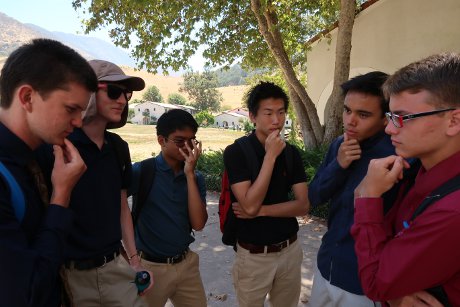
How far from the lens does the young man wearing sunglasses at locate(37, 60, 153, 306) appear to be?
1.84 meters

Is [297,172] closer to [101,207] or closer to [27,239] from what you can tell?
[101,207]

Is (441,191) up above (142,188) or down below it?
above

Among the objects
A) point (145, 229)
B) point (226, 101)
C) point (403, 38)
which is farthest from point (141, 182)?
point (226, 101)

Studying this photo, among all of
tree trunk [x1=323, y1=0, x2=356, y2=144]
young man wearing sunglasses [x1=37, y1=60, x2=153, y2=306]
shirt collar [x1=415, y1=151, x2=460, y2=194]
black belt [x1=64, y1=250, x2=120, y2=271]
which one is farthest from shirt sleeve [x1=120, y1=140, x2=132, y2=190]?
tree trunk [x1=323, y1=0, x2=356, y2=144]

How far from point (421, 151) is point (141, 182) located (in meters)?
1.86

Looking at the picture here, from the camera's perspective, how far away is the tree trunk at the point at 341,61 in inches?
274

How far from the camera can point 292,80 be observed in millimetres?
8930

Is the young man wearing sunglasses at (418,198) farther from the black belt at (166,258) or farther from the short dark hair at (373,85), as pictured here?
the black belt at (166,258)

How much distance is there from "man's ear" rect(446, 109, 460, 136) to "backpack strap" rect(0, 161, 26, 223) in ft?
5.45

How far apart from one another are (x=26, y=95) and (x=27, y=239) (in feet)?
1.89

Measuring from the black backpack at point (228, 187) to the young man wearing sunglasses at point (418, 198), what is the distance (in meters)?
1.04

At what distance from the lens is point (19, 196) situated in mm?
1277

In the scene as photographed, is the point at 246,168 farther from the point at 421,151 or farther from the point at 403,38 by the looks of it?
the point at 403,38

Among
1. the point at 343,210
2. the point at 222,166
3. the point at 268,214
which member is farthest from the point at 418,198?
the point at 222,166
